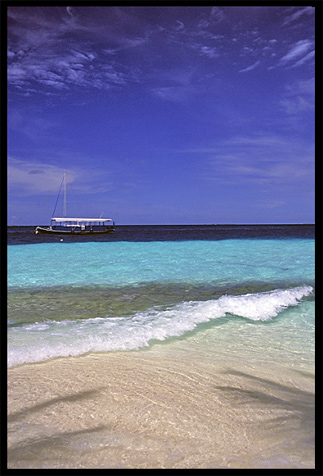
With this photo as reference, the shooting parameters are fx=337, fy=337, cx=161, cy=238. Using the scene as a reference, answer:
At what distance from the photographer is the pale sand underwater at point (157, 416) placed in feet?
3.38

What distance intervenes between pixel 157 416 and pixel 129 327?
5.63 feet

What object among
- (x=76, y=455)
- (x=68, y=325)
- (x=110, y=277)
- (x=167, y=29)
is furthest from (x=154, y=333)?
(x=110, y=277)

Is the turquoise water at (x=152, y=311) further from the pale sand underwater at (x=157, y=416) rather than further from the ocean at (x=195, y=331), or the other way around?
the pale sand underwater at (x=157, y=416)

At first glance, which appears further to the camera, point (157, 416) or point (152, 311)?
point (152, 311)

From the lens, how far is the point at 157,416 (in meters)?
1.42

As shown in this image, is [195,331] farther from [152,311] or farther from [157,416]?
[157,416]

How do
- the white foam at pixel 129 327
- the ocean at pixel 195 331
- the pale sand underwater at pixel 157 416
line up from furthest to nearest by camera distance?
the white foam at pixel 129 327, the ocean at pixel 195 331, the pale sand underwater at pixel 157 416

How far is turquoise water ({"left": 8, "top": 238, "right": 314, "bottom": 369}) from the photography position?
8.10 feet

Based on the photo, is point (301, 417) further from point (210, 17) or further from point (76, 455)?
point (210, 17)

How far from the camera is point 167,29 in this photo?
150 cm

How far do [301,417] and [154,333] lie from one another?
181cm

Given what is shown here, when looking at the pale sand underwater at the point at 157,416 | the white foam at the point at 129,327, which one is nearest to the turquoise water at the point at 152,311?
the white foam at the point at 129,327

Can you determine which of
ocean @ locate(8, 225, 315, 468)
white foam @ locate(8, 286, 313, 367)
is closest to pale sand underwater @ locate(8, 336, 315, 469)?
ocean @ locate(8, 225, 315, 468)

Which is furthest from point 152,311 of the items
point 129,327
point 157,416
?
point 157,416
